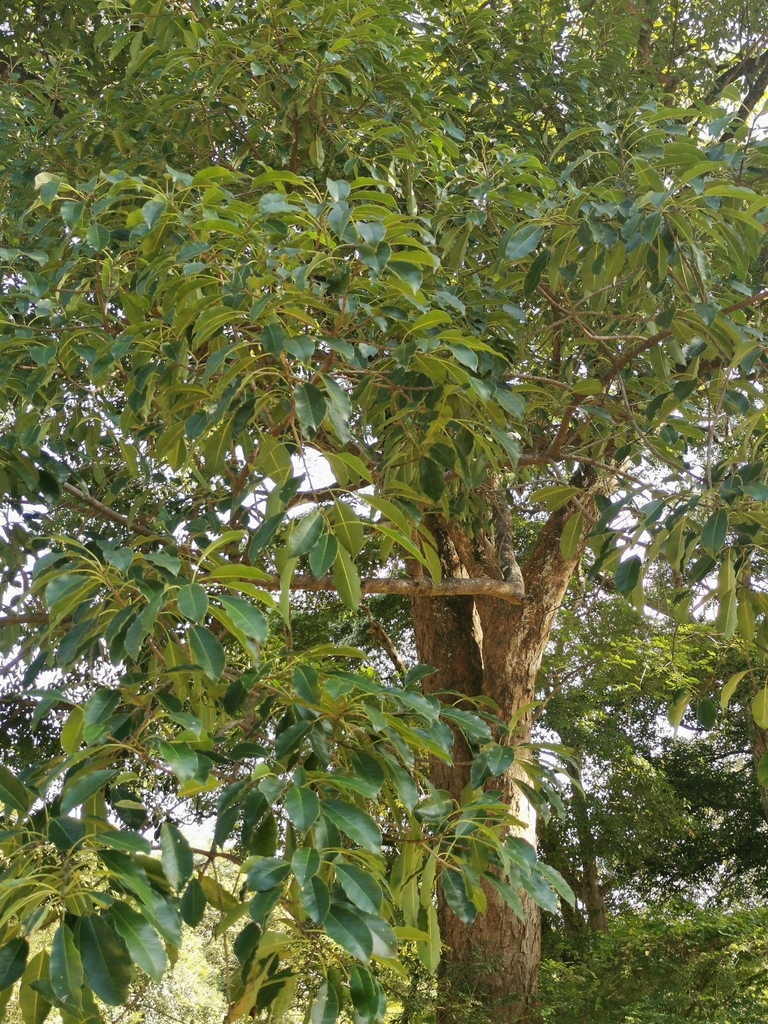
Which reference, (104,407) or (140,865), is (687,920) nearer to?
(104,407)

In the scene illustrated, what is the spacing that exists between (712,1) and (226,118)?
277 cm

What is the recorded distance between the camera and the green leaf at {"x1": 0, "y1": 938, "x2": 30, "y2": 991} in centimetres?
105

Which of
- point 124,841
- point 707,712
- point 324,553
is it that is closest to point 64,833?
point 124,841

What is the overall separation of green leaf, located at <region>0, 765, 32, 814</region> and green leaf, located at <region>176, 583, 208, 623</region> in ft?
1.09

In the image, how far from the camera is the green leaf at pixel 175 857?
1.18 metres

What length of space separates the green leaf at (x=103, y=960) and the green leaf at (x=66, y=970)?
13 millimetres

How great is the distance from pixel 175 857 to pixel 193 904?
0.48 ft

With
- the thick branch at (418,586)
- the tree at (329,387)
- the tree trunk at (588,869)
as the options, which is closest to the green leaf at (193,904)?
the tree at (329,387)

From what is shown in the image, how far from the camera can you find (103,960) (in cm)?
103

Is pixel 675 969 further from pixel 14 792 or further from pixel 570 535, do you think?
pixel 14 792

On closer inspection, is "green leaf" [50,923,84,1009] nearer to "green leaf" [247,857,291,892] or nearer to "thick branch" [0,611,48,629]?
"green leaf" [247,857,291,892]

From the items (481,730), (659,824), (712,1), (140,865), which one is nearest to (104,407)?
(481,730)

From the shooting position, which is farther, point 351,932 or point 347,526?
point 347,526

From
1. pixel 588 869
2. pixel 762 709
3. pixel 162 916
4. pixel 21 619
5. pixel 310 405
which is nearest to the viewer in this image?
pixel 162 916
